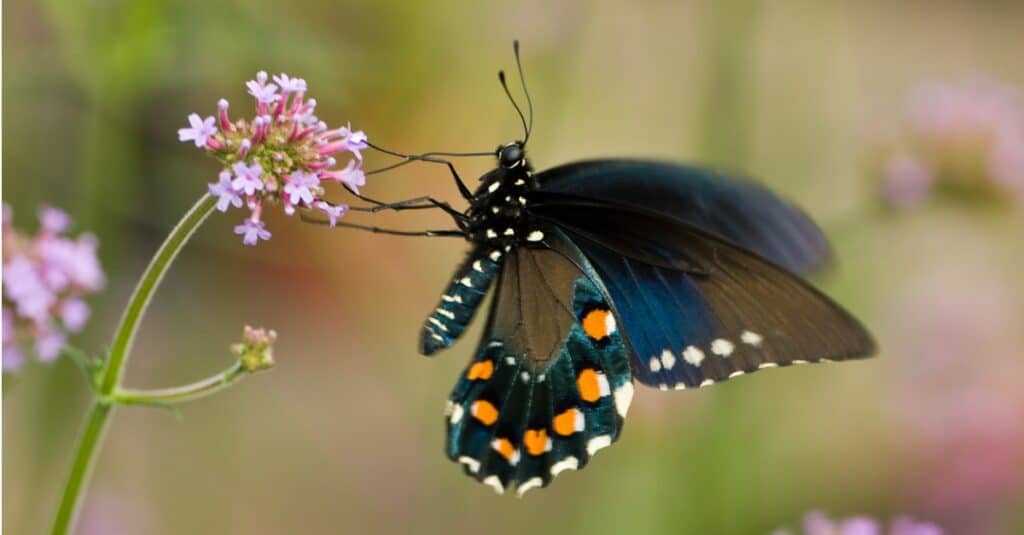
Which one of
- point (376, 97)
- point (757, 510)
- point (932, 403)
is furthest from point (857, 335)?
point (376, 97)

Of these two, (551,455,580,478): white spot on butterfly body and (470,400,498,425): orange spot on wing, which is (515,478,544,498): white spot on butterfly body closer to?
(551,455,580,478): white spot on butterfly body

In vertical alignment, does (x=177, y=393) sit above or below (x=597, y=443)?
below

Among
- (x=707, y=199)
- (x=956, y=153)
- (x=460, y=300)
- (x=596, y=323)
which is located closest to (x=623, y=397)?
(x=596, y=323)

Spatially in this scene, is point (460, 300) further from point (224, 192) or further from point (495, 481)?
point (224, 192)

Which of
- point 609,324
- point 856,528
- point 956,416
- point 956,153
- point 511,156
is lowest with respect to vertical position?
point 856,528

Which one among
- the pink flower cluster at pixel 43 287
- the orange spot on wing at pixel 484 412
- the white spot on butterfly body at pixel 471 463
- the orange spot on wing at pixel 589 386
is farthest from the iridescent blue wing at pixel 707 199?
the pink flower cluster at pixel 43 287

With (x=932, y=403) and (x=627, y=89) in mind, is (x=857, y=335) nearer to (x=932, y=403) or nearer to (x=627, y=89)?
(x=932, y=403)

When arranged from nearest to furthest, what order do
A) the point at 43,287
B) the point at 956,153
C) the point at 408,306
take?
the point at 43,287 < the point at 956,153 < the point at 408,306
